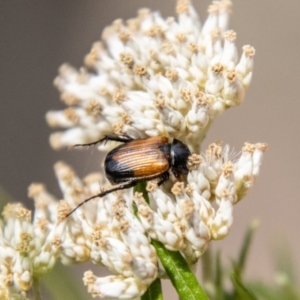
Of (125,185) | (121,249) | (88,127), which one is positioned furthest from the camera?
(88,127)

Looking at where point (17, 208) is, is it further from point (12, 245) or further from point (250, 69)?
point (250, 69)

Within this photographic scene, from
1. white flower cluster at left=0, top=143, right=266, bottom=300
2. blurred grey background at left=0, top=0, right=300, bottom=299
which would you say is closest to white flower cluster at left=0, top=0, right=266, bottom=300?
white flower cluster at left=0, top=143, right=266, bottom=300

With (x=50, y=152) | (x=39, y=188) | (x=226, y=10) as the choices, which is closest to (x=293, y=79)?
(x=50, y=152)

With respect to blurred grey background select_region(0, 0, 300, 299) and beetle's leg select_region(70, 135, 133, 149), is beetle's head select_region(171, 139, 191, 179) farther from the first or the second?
blurred grey background select_region(0, 0, 300, 299)

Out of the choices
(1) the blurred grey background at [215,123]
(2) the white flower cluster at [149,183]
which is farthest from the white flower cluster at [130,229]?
(1) the blurred grey background at [215,123]

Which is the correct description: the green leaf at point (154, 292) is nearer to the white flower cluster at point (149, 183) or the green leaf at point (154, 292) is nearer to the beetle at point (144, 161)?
the white flower cluster at point (149, 183)

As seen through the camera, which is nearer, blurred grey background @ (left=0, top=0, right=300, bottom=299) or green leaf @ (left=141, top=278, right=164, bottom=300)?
green leaf @ (left=141, top=278, right=164, bottom=300)
